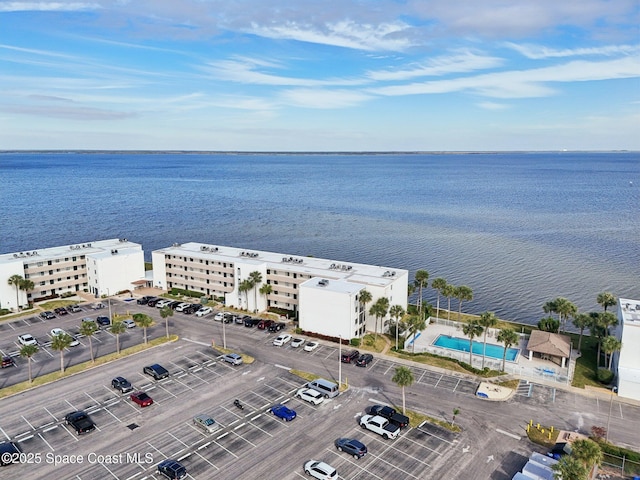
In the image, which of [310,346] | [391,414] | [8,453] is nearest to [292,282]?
[310,346]

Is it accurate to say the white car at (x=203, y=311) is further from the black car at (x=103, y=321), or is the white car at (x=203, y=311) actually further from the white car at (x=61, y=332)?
the white car at (x=61, y=332)

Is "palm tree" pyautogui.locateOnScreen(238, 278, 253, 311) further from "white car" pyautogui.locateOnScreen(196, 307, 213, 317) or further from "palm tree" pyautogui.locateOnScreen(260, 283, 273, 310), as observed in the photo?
"white car" pyautogui.locateOnScreen(196, 307, 213, 317)

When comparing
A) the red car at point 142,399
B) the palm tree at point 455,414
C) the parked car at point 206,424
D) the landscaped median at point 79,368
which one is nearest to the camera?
the parked car at point 206,424

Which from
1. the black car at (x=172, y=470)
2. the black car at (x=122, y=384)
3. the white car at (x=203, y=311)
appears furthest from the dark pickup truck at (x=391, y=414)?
the white car at (x=203, y=311)

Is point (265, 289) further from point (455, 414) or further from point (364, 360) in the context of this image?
point (455, 414)

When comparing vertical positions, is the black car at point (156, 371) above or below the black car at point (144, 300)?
below

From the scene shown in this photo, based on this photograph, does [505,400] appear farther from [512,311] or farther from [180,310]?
[180,310]

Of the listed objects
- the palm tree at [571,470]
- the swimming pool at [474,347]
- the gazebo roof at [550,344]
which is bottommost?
the swimming pool at [474,347]
